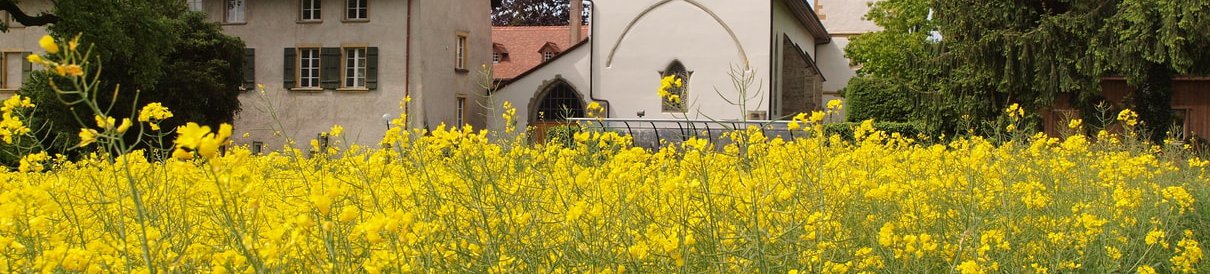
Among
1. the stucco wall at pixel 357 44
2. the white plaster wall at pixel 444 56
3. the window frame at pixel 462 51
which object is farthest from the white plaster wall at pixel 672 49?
the stucco wall at pixel 357 44

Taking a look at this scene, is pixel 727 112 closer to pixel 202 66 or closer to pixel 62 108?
pixel 202 66

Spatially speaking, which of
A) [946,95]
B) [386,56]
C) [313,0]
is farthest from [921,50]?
[313,0]

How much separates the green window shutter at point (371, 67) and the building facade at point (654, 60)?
457cm

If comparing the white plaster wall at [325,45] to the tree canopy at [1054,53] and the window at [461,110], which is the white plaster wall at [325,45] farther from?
the tree canopy at [1054,53]

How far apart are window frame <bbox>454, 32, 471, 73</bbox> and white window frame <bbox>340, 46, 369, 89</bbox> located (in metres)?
3.01

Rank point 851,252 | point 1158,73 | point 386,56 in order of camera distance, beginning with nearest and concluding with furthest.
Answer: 1. point 851,252
2. point 1158,73
3. point 386,56

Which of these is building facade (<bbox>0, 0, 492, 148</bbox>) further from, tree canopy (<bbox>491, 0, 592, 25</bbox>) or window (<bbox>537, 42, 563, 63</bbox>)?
tree canopy (<bbox>491, 0, 592, 25</bbox>)

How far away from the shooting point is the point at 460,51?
1358 inches

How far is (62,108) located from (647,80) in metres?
16.4

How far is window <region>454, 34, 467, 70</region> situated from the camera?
34194mm

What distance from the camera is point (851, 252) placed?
4.61m

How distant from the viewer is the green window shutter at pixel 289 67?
32.4 metres

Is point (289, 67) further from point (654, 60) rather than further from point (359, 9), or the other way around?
point (654, 60)

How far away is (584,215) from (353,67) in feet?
96.2
